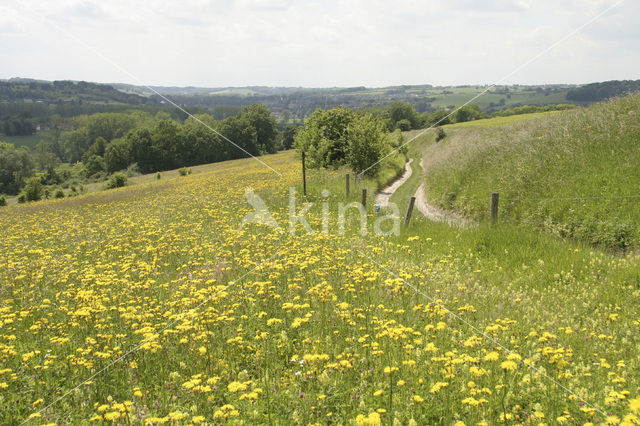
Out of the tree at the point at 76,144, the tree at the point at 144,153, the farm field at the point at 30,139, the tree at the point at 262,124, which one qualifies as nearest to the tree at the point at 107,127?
the tree at the point at 76,144

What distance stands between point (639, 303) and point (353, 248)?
20.7 feet

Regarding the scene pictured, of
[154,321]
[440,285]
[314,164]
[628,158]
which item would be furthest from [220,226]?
[314,164]

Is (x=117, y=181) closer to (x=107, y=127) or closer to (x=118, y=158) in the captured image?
(x=118, y=158)

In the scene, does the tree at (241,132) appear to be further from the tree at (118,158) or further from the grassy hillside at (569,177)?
the grassy hillside at (569,177)

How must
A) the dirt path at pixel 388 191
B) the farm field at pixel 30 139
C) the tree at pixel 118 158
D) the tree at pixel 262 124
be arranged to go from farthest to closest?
the farm field at pixel 30 139 → the tree at pixel 118 158 → the tree at pixel 262 124 → the dirt path at pixel 388 191

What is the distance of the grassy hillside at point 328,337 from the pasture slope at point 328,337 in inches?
1.4

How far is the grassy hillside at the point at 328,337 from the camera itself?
4.17 metres

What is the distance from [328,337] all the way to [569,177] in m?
13.8

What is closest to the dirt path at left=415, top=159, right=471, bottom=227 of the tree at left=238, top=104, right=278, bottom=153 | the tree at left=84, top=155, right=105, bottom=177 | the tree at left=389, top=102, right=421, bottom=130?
the tree at left=238, top=104, right=278, bottom=153

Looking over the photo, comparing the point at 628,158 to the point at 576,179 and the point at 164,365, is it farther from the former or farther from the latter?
the point at 164,365

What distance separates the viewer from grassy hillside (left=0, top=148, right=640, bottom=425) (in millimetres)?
4172

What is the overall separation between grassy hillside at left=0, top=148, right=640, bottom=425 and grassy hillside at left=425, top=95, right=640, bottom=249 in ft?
7.21

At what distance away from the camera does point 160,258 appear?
408 inches

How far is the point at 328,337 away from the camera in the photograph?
18.1 ft
